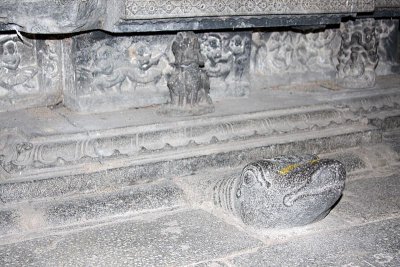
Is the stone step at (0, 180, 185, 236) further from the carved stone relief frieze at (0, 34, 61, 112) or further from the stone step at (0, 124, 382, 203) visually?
the carved stone relief frieze at (0, 34, 61, 112)

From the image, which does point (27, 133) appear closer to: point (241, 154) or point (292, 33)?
point (241, 154)

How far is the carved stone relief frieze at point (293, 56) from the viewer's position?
17.3 ft

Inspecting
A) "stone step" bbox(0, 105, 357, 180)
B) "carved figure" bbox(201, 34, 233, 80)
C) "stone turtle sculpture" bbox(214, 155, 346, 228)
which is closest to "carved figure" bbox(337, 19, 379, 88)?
"stone step" bbox(0, 105, 357, 180)

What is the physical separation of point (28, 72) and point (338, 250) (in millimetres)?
2531

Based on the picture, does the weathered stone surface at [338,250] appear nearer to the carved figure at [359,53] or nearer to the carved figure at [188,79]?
the carved figure at [188,79]

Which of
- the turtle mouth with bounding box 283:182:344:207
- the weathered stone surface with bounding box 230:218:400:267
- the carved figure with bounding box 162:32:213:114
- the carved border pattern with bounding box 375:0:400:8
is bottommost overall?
the weathered stone surface with bounding box 230:218:400:267

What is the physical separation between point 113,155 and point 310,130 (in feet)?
4.88

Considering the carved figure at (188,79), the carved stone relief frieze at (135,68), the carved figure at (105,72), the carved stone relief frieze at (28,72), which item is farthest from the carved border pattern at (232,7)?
the carved stone relief frieze at (28,72)

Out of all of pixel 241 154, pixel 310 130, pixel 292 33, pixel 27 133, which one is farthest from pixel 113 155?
pixel 292 33

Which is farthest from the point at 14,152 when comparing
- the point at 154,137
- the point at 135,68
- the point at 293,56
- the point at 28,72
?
the point at 293,56

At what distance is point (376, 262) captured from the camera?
10.3 ft

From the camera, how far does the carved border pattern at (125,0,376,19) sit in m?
3.61

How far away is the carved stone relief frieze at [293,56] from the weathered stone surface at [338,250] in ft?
6.92

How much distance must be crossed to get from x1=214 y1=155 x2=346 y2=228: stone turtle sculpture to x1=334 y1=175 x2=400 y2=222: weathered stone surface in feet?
0.98
